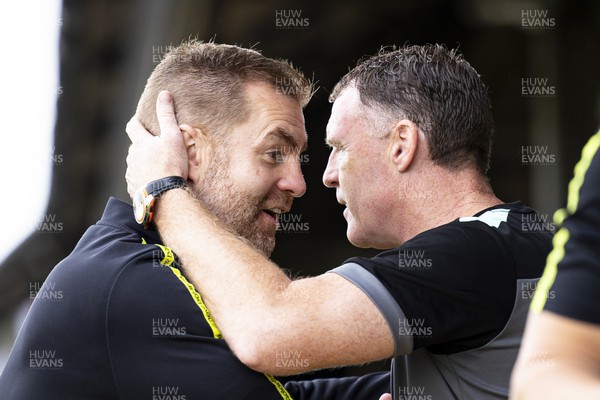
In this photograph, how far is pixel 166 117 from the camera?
324 centimetres

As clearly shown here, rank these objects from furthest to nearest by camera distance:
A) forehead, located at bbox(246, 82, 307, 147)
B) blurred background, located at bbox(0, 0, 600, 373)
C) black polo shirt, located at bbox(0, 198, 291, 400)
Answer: blurred background, located at bbox(0, 0, 600, 373)
forehead, located at bbox(246, 82, 307, 147)
black polo shirt, located at bbox(0, 198, 291, 400)

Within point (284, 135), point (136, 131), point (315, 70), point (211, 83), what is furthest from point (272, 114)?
point (315, 70)

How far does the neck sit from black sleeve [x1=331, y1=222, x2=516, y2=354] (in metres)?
0.34

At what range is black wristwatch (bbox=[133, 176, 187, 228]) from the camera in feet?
9.50

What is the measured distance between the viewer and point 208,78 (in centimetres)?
342

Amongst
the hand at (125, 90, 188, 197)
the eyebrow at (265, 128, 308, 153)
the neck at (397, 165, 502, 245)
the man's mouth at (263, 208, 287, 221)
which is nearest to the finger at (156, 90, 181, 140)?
the hand at (125, 90, 188, 197)

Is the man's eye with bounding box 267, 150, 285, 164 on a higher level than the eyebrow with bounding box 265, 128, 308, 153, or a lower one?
lower

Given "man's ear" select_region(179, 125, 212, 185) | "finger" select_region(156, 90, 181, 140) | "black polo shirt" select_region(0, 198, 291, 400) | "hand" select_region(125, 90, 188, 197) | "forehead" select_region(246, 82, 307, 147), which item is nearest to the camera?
"black polo shirt" select_region(0, 198, 291, 400)

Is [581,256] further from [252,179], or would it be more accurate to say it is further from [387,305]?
[252,179]

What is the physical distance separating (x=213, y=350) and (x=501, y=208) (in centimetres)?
101

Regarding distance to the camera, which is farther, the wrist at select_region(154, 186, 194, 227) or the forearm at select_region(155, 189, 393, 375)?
the wrist at select_region(154, 186, 194, 227)

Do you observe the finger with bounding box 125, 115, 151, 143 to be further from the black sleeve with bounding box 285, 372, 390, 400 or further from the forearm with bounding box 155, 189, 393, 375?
the black sleeve with bounding box 285, 372, 390, 400

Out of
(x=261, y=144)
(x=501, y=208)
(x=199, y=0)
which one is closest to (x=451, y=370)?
(x=501, y=208)

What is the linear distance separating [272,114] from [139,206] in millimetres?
734
